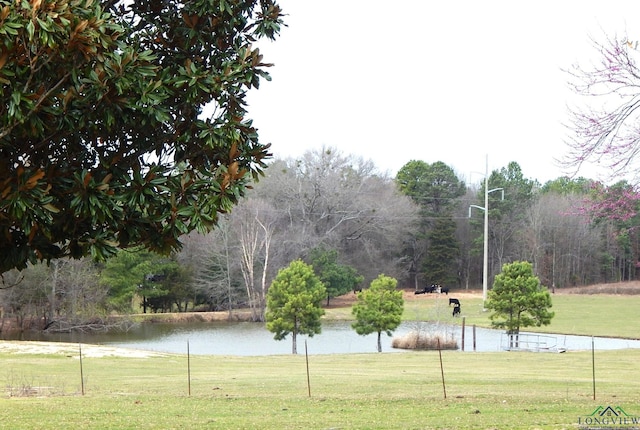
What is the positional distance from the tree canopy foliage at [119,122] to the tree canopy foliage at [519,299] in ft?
89.0

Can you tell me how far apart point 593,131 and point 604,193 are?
1.06 m

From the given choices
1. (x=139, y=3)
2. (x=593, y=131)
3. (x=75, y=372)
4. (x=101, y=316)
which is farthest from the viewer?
(x=101, y=316)

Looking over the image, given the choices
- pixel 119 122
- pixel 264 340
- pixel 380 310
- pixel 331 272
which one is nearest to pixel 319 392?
pixel 119 122

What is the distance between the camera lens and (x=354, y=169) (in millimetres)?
66562

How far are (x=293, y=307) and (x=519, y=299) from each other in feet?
31.0

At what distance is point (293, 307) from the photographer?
31578mm

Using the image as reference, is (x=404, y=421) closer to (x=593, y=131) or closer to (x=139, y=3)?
(x=593, y=131)

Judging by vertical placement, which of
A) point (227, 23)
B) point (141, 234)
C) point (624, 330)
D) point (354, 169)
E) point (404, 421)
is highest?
point (354, 169)

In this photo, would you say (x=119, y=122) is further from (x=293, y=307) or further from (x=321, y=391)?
(x=293, y=307)

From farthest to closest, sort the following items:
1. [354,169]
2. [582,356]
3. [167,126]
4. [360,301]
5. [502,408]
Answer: [354,169]
[360,301]
[582,356]
[502,408]
[167,126]

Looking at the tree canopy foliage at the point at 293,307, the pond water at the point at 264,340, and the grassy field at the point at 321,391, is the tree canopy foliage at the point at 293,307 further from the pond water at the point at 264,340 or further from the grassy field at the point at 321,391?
the grassy field at the point at 321,391

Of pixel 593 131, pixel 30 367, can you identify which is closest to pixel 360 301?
pixel 30 367

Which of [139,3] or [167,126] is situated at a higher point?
[139,3]

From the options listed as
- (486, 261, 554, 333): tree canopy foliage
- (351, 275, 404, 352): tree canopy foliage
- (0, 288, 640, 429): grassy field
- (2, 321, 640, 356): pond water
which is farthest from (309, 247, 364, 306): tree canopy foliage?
(0, 288, 640, 429): grassy field
